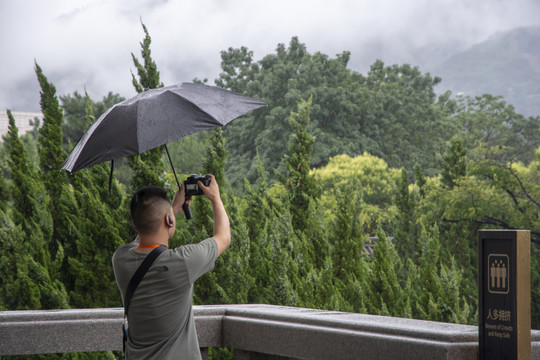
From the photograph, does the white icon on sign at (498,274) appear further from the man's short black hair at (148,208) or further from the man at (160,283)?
the man's short black hair at (148,208)

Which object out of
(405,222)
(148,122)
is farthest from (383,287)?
(405,222)

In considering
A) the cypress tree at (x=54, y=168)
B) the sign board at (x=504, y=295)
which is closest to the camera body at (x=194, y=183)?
the sign board at (x=504, y=295)

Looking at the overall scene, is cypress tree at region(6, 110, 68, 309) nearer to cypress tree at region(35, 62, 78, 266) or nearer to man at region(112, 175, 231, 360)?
cypress tree at region(35, 62, 78, 266)

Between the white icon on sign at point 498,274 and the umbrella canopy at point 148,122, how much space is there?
1.35 meters

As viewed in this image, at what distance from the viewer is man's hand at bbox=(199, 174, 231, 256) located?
2762 mm

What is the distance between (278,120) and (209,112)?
3358 cm

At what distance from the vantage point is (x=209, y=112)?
316cm

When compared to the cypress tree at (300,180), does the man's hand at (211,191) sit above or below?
below

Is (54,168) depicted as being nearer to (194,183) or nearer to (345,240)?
(345,240)

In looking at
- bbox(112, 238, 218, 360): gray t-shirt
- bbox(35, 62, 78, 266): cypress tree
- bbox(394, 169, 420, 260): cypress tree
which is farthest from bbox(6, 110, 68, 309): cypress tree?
bbox(394, 169, 420, 260): cypress tree

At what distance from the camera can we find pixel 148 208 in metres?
2.63

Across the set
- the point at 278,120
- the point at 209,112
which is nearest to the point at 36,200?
the point at 209,112

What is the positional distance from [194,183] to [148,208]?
443 millimetres

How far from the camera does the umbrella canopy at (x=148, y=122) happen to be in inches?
120
